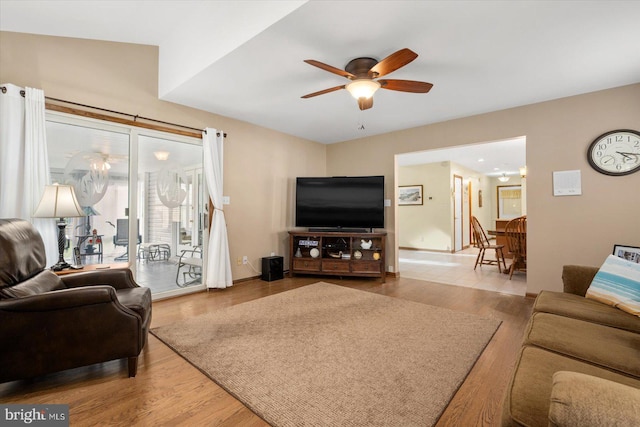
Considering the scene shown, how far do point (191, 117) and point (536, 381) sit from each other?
4.24 metres

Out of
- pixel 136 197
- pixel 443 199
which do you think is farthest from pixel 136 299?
pixel 443 199

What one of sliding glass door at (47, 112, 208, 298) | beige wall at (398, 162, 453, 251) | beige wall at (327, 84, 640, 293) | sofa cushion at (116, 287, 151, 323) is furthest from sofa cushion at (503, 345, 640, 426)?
beige wall at (398, 162, 453, 251)

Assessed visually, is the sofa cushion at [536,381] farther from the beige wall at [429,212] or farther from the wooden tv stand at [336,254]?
the beige wall at [429,212]

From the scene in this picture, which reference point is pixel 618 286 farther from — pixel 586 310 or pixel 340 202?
pixel 340 202

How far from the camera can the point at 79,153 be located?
10.1 feet

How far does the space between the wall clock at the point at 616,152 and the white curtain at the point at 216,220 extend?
458 cm

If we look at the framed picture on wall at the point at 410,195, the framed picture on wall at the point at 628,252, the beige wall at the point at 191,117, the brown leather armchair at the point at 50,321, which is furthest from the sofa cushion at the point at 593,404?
the framed picture on wall at the point at 410,195

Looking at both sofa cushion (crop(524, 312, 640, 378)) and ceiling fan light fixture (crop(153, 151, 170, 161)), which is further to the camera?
ceiling fan light fixture (crop(153, 151, 170, 161))

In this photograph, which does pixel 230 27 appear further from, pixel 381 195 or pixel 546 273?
pixel 546 273

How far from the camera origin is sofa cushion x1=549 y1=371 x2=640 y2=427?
27.1 inches

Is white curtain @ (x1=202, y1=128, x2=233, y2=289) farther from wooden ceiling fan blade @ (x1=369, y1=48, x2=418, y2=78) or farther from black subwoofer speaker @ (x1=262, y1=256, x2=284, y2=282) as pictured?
wooden ceiling fan blade @ (x1=369, y1=48, x2=418, y2=78)

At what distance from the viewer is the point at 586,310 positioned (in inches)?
70.5

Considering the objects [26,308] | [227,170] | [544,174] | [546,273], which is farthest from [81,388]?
[544,174]

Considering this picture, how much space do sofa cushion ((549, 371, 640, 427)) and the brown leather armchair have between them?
217cm
